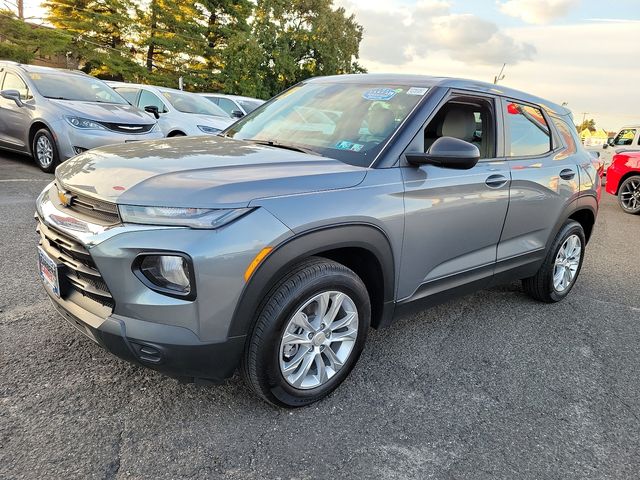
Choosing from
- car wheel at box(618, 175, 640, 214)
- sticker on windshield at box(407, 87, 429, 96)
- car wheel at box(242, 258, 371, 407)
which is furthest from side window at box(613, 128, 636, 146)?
car wheel at box(242, 258, 371, 407)

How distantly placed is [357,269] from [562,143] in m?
2.45

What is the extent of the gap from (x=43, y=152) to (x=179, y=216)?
6.68m

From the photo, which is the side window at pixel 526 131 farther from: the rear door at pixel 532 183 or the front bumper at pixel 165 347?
the front bumper at pixel 165 347

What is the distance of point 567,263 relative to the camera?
4.30 meters

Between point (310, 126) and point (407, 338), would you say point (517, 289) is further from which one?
point (310, 126)

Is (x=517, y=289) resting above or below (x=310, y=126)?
below

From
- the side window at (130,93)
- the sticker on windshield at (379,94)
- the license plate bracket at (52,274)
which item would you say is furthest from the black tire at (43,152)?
the sticker on windshield at (379,94)

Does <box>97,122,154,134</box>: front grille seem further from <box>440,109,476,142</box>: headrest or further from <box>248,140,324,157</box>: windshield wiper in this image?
<box>440,109,476,142</box>: headrest

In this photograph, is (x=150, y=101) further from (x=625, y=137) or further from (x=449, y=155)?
(x=625, y=137)

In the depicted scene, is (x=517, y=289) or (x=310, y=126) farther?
(x=517, y=289)

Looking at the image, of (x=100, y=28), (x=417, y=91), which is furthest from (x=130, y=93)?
(x=100, y=28)

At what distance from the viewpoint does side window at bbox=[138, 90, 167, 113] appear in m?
9.66

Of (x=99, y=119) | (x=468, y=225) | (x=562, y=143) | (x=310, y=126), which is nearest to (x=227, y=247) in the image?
(x=310, y=126)

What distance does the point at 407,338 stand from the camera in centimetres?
339
